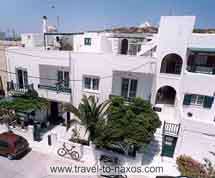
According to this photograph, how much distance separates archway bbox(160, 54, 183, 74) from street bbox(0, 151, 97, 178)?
44.5 ft

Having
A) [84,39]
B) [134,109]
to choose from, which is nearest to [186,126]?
[134,109]

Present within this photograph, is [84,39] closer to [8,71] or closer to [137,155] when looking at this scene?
[8,71]

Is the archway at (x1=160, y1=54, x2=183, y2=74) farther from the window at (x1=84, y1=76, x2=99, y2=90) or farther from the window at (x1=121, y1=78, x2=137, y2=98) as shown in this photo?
the window at (x1=84, y1=76, x2=99, y2=90)

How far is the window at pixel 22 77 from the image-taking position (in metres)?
19.7

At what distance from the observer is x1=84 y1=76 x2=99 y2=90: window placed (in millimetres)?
17141

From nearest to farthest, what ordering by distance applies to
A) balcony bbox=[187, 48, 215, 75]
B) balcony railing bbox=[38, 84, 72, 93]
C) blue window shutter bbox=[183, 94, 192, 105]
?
1. balcony bbox=[187, 48, 215, 75]
2. blue window shutter bbox=[183, 94, 192, 105]
3. balcony railing bbox=[38, 84, 72, 93]

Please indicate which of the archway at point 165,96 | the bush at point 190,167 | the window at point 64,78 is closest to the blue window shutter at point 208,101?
the archway at point 165,96

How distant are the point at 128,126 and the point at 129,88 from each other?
5.13 meters

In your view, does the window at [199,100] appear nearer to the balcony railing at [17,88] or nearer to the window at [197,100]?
the window at [197,100]

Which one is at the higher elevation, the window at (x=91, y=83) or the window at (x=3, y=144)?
the window at (x=91, y=83)

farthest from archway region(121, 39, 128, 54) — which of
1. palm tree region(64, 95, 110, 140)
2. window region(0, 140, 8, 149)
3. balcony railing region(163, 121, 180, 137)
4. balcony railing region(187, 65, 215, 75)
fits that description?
window region(0, 140, 8, 149)

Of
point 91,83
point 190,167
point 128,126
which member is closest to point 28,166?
point 128,126

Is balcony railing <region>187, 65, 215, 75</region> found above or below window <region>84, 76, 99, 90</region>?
above

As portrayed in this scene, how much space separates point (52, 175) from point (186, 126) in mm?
10949
